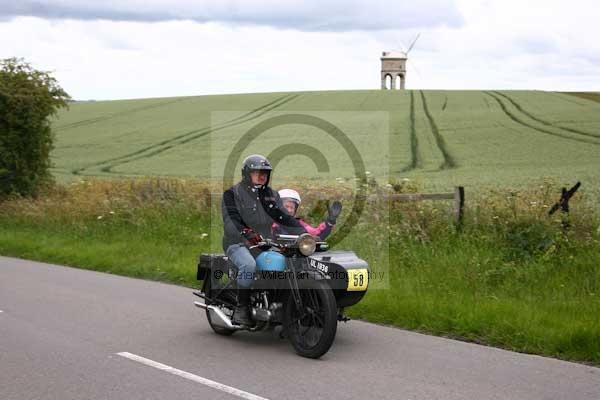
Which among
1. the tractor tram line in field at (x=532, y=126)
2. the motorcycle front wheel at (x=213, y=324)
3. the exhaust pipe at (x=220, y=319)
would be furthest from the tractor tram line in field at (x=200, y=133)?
the exhaust pipe at (x=220, y=319)

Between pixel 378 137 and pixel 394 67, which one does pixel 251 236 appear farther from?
pixel 394 67

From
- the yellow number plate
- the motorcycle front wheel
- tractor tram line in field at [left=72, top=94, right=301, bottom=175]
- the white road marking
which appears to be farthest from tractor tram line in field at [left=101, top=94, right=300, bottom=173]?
the yellow number plate

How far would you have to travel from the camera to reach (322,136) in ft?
119

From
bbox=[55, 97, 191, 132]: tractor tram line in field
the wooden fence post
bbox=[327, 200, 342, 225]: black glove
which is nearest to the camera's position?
bbox=[327, 200, 342, 225]: black glove

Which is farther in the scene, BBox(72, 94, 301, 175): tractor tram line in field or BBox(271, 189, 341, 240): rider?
BBox(72, 94, 301, 175): tractor tram line in field

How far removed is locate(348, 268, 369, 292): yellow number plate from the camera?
24.1 ft

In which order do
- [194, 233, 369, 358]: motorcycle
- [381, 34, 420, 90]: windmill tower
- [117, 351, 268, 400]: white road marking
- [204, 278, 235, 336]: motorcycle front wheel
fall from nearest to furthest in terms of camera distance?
[117, 351, 268, 400]: white road marking, [194, 233, 369, 358]: motorcycle, [204, 278, 235, 336]: motorcycle front wheel, [381, 34, 420, 90]: windmill tower

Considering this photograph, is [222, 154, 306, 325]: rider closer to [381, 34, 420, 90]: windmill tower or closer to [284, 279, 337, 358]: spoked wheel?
[284, 279, 337, 358]: spoked wheel

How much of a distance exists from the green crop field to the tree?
5101 mm

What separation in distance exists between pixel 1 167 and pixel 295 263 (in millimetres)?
17452

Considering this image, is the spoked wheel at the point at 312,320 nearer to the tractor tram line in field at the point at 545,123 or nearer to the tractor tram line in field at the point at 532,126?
the tractor tram line in field at the point at 532,126

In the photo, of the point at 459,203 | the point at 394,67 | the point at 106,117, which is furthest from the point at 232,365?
the point at 394,67

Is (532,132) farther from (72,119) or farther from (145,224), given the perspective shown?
(72,119)

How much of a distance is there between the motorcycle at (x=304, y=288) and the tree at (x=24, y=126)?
16.7 metres
